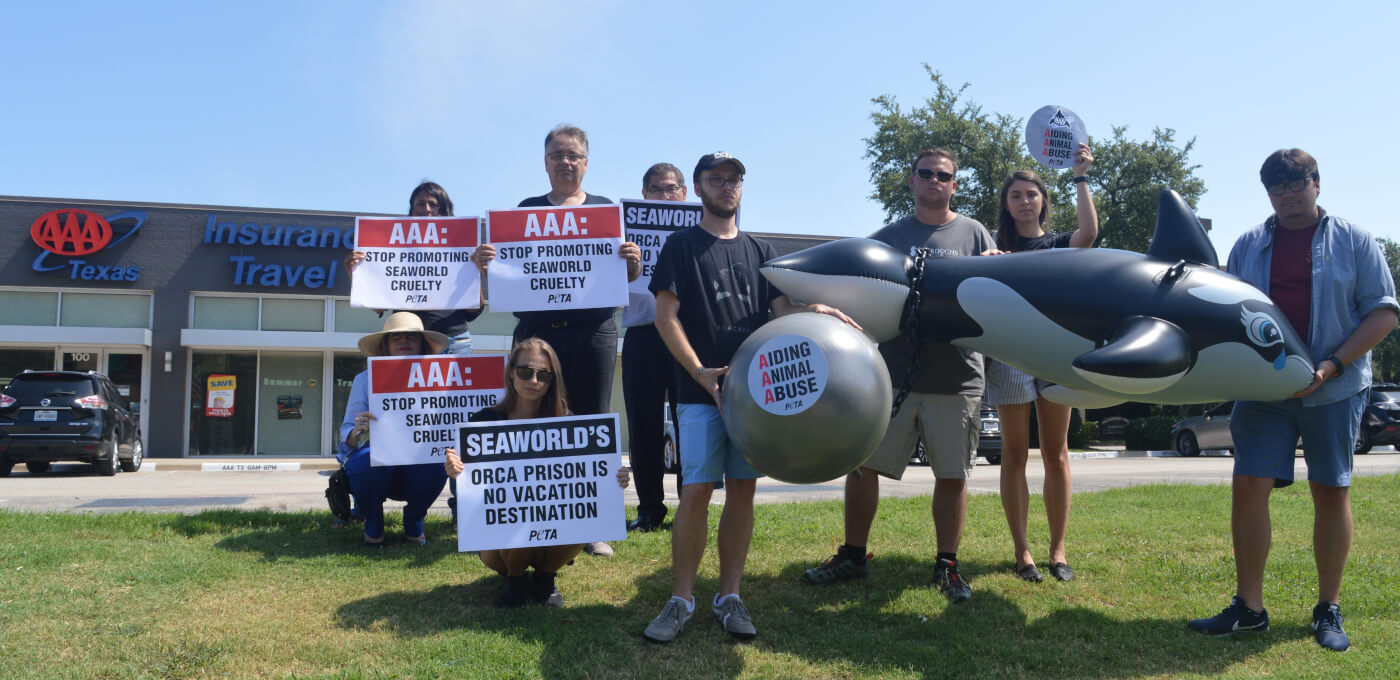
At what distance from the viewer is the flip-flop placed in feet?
14.9

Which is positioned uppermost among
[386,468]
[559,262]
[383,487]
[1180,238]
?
[559,262]

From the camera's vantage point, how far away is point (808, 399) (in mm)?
2941

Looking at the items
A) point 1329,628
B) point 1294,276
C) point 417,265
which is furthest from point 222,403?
point 1329,628

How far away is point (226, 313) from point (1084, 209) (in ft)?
66.2

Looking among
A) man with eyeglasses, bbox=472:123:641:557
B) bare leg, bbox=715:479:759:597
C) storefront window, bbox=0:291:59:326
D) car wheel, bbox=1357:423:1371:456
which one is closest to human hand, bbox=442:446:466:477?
man with eyeglasses, bbox=472:123:641:557

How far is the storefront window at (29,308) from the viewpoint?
1895cm

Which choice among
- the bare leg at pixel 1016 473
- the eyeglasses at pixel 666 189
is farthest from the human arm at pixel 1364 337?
the eyeglasses at pixel 666 189

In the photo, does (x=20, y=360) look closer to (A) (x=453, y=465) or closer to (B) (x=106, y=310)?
(B) (x=106, y=310)

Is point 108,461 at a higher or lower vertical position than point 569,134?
lower

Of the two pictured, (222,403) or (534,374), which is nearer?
(534,374)

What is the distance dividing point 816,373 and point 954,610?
1.75 m

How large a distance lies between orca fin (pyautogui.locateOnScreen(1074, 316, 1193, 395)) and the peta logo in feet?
70.8

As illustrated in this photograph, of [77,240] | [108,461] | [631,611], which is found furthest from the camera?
[77,240]

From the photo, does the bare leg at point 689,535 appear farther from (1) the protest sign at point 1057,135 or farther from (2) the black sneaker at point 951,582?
(1) the protest sign at point 1057,135
